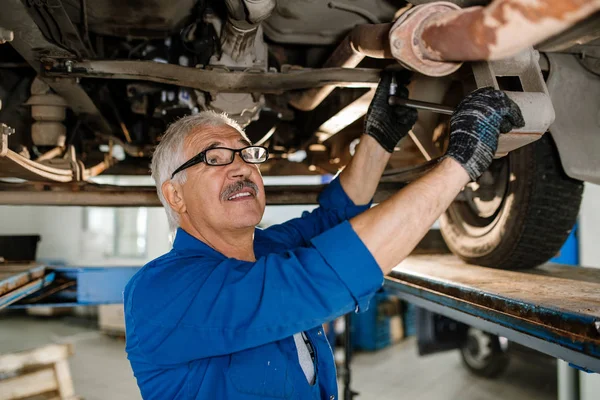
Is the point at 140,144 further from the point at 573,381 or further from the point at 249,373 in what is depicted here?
the point at 573,381

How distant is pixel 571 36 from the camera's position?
1155mm

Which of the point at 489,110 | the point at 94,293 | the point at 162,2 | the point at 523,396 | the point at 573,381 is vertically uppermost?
the point at 162,2

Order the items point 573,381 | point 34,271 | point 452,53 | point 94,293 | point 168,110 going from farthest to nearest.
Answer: point 573,381 → point 94,293 → point 34,271 → point 168,110 → point 452,53

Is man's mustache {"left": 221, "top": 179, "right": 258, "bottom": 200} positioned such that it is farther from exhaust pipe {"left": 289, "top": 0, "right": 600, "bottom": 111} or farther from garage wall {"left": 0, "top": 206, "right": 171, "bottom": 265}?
garage wall {"left": 0, "top": 206, "right": 171, "bottom": 265}

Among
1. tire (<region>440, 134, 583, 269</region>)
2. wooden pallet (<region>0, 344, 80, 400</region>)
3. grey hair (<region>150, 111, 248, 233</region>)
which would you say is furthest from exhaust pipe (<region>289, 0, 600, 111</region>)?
wooden pallet (<region>0, 344, 80, 400</region>)

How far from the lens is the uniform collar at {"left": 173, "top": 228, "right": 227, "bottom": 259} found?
118cm

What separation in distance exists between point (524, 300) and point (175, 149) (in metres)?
0.97

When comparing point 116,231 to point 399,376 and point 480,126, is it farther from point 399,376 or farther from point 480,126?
point 480,126

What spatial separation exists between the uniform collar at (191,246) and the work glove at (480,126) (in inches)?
23.7

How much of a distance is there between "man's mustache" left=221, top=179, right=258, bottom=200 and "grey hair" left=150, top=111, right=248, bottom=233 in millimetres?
130

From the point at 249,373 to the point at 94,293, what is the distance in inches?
64.8

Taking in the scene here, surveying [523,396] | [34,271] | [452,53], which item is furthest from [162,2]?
[523,396]

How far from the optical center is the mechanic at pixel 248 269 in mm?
886

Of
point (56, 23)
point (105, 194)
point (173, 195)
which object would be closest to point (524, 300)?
point (173, 195)
